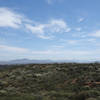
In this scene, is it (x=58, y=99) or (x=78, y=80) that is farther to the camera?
(x=78, y=80)

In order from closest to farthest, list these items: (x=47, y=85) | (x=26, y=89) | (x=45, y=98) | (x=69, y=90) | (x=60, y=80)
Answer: (x=45, y=98) → (x=69, y=90) → (x=26, y=89) → (x=47, y=85) → (x=60, y=80)

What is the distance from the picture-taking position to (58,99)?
448 inches

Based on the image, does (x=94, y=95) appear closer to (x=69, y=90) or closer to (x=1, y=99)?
(x=69, y=90)

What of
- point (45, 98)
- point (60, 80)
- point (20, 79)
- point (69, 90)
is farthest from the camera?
point (20, 79)

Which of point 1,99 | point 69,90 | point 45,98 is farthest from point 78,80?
point 1,99

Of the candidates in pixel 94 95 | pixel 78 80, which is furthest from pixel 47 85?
pixel 94 95

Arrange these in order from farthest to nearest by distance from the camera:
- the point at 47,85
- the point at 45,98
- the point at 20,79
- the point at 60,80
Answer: the point at 20,79 < the point at 60,80 < the point at 47,85 < the point at 45,98

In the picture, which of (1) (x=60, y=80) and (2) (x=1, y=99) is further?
(1) (x=60, y=80)

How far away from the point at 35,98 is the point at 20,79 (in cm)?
867

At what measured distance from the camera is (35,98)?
1148cm

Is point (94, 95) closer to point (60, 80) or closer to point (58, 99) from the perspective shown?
point (58, 99)

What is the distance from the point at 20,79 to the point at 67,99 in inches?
385

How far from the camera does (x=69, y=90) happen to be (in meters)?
14.1

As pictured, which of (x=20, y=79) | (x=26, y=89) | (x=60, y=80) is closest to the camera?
(x=26, y=89)
